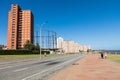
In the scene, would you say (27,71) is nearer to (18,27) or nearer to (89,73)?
(89,73)

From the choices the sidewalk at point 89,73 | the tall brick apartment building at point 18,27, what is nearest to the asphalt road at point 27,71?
the sidewalk at point 89,73

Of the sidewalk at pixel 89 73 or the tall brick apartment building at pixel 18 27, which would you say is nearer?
the sidewalk at pixel 89 73

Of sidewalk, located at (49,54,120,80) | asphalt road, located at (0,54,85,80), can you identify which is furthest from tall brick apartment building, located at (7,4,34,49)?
sidewalk, located at (49,54,120,80)

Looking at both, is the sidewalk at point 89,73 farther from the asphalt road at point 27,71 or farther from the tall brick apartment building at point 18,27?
the tall brick apartment building at point 18,27

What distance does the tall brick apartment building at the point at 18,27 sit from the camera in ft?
557

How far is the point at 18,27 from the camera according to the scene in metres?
177

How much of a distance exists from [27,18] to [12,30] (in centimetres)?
1792

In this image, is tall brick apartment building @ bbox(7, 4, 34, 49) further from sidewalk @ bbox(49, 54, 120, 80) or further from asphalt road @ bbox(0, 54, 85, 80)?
sidewalk @ bbox(49, 54, 120, 80)

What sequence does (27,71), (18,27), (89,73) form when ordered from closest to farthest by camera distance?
(89,73)
(27,71)
(18,27)

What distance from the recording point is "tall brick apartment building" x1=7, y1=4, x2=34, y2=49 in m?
170

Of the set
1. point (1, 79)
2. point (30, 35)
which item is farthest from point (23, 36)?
point (1, 79)

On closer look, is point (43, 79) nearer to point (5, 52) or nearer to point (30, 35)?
point (5, 52)

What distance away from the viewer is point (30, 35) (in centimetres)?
17862

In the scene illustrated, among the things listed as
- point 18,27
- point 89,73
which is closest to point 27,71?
point 89,73
